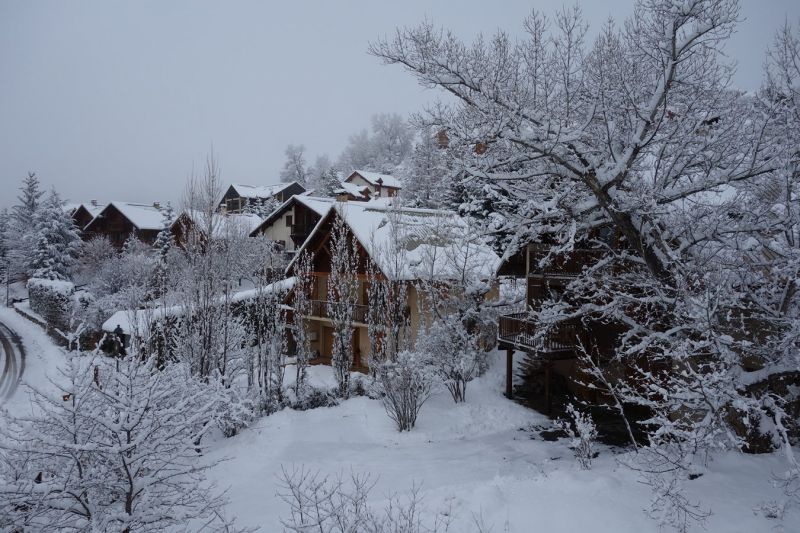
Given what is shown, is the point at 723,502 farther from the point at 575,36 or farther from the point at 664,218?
the point at 575,36

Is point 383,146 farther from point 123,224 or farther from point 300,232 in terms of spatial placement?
A: point 300,232

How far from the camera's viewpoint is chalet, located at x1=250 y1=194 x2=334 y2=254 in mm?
31398

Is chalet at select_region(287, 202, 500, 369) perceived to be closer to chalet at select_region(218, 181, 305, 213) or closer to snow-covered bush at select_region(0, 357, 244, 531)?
snow-covered bush at select_region(0, 357, 244, 531)

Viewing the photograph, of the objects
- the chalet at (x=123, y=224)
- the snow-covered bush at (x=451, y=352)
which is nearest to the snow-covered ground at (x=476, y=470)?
the snow-covered bush at (x=451, y=352)

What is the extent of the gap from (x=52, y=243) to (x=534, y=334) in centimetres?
3972

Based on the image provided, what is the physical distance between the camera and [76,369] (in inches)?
236

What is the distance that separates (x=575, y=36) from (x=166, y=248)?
3546 centimetres

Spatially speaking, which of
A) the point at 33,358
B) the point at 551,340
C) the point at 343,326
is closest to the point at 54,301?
the point at 33,358

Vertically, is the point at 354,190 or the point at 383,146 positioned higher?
the point at 383,146

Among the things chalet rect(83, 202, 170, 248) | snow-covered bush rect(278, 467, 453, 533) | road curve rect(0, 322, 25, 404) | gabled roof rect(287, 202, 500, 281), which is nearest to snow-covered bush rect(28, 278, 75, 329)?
road curve rect(0, 322, 25, 404)

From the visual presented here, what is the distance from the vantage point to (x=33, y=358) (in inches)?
994

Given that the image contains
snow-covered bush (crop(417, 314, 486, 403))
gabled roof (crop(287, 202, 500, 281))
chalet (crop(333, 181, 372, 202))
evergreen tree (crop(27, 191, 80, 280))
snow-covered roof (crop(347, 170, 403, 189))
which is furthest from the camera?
snow-covered roof (crop(347, 170, 403, 189))

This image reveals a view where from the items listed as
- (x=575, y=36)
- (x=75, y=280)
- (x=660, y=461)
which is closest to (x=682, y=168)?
(x=575, y=36)

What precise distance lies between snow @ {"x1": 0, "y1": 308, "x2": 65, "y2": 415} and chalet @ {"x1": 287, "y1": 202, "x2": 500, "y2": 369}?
11162 millimetres
